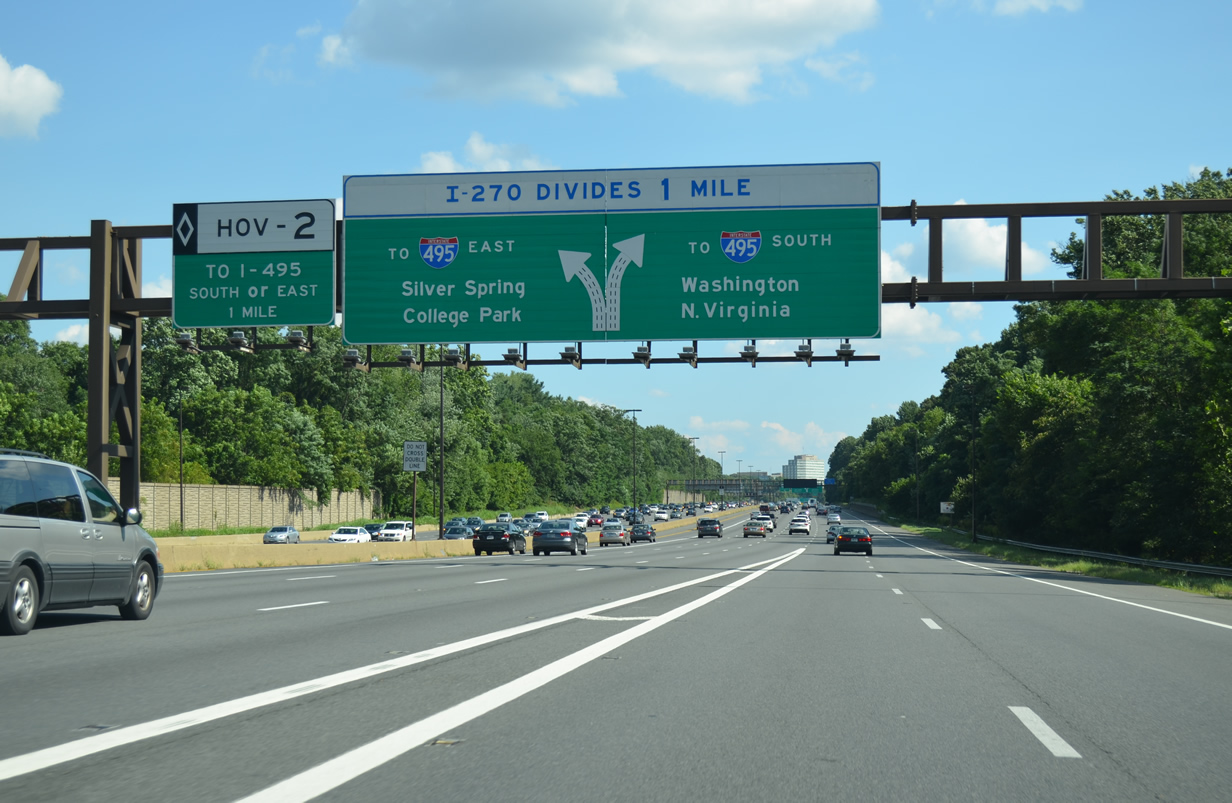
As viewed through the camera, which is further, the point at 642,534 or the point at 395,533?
the point at 642,534

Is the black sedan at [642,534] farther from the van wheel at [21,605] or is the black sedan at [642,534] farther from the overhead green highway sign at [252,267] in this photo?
the van wheel at [21,605]

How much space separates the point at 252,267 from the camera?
90.9 ft

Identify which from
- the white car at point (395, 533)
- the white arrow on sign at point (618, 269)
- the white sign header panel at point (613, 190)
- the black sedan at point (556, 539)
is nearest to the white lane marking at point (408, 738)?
the white arrow on sign at point (618, 269)

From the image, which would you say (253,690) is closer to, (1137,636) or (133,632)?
(133,632)

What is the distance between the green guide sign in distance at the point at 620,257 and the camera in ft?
88.2

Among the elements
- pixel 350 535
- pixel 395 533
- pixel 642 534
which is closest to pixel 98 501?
pixel 350 535

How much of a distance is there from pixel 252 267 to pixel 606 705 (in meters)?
21.4

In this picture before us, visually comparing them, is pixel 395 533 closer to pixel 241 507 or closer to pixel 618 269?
pixel 241 507

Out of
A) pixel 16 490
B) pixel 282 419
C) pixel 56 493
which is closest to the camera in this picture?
pixel 16 490

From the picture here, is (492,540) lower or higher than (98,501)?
lower

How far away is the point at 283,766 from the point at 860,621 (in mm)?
12232

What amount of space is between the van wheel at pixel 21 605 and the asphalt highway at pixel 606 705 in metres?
0.33

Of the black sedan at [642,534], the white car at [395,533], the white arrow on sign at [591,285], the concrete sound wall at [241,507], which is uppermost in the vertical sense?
the white arrow on sign at [591,285]

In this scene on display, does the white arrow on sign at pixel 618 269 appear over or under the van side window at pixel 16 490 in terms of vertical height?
over
